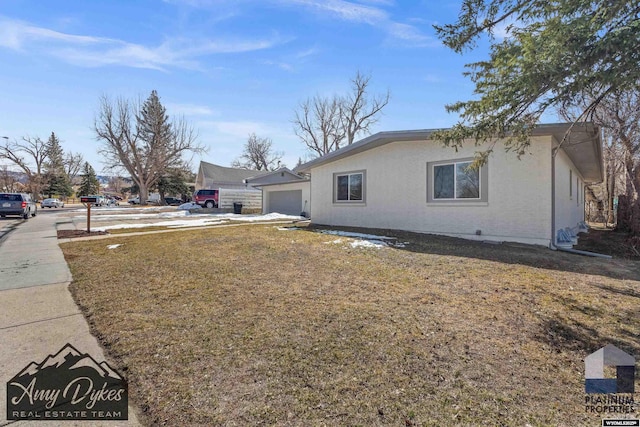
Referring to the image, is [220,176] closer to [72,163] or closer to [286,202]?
[286,202]

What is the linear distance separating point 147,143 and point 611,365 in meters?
45.3

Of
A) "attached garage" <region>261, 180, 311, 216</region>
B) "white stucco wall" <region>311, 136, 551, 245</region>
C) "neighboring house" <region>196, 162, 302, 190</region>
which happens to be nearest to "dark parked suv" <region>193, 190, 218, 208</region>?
"neighboring house" <region>196, 162, 302, 190</region>

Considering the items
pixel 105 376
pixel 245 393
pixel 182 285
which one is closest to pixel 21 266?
pixel 182 285

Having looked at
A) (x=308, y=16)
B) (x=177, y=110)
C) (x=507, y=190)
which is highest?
(x=177, y=110)

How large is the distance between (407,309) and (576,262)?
5205 millimetres

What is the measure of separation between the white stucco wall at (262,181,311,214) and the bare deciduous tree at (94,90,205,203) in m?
22.1

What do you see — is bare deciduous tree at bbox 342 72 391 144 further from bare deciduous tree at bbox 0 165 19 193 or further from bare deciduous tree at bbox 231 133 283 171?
bare deciduous tree at bbox 0 165 19 193

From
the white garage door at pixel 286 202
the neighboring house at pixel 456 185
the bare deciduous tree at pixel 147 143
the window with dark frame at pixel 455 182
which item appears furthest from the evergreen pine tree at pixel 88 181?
the window with dark frame at pixel 455 182

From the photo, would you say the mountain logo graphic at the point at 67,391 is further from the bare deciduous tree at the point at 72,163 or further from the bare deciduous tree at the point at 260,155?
the bare deciduous tree at the point at 72,163

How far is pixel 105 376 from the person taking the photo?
2418mm

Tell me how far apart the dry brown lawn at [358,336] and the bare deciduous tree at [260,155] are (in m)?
47.6

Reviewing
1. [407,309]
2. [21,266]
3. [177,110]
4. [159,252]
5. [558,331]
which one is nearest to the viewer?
[558,331]

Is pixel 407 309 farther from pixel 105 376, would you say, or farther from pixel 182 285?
pixel 182 285

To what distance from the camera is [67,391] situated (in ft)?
7.42
